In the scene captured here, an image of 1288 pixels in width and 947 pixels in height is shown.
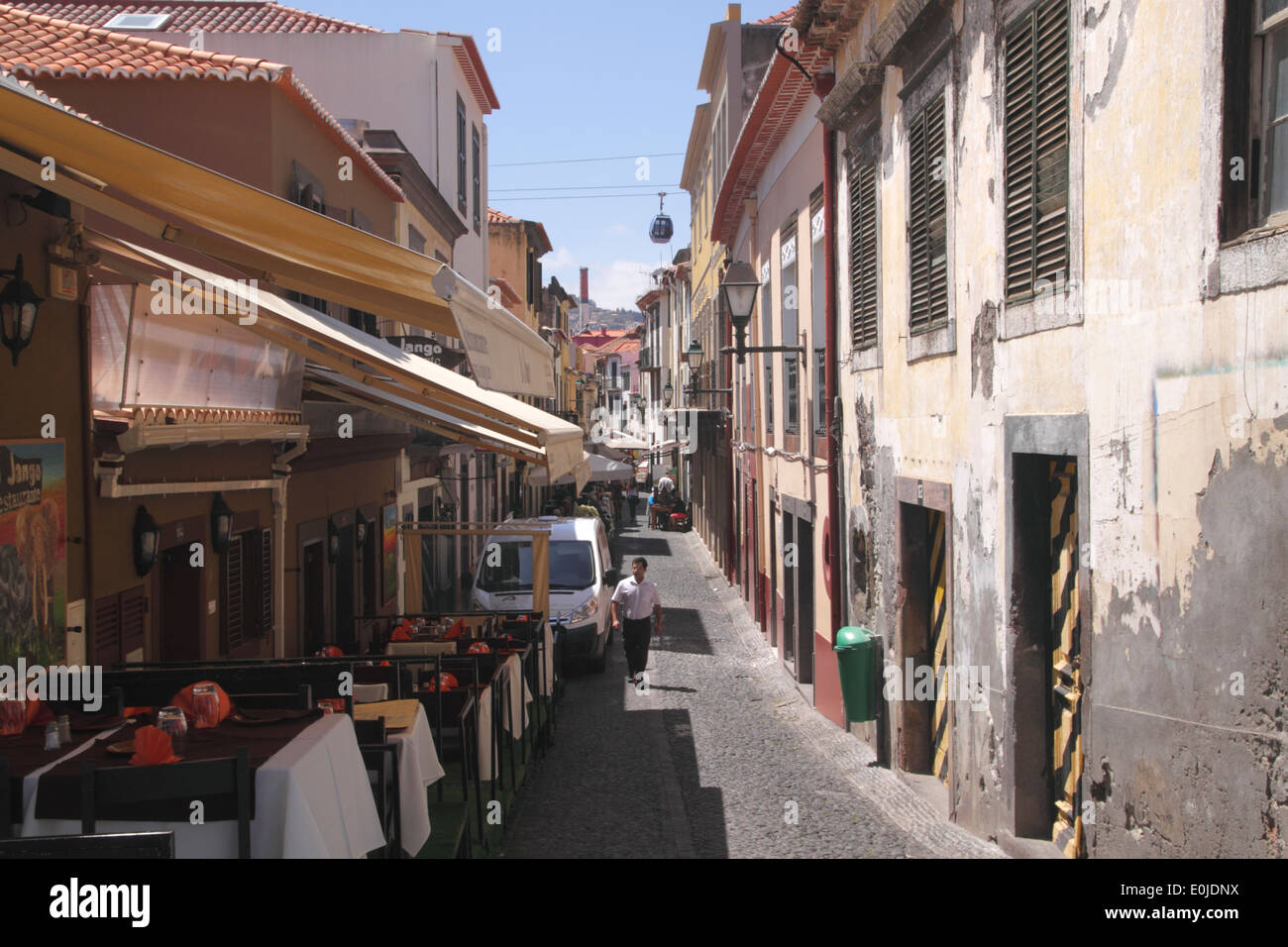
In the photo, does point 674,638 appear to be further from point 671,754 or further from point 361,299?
point 361,299

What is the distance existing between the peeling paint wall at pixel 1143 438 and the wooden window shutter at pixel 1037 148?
156 mm

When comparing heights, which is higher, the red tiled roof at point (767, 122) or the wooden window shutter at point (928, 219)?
the red tiled roof at point (767, 122)

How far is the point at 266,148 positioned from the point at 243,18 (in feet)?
38.7

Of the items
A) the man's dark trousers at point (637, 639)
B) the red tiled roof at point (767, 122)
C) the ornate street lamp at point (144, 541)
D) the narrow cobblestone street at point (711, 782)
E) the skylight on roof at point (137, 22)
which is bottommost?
the narrow cobblestone street at point (711, 782)

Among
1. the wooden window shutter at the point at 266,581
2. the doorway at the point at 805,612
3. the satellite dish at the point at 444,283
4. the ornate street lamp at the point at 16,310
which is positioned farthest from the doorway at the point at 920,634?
the ornate street lamp at the point at 16,310

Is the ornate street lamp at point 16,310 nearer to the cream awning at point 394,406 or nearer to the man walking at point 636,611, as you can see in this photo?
the cream awning at point 394,406

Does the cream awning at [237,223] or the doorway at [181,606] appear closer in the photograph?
the cream awning at [237,223]

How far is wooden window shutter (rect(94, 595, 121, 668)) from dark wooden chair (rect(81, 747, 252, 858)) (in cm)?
307

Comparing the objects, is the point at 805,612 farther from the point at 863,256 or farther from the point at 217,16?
the point at 217,16

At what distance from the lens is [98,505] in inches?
287

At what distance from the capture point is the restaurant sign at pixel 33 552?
5815mm

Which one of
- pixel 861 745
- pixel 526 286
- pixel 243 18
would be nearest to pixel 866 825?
pixel 861 745

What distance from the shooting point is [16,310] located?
590 cm

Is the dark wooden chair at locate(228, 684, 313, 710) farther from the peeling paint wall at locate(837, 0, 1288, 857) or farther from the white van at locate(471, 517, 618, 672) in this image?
the white van at locate(471, 517, 618, 672)
